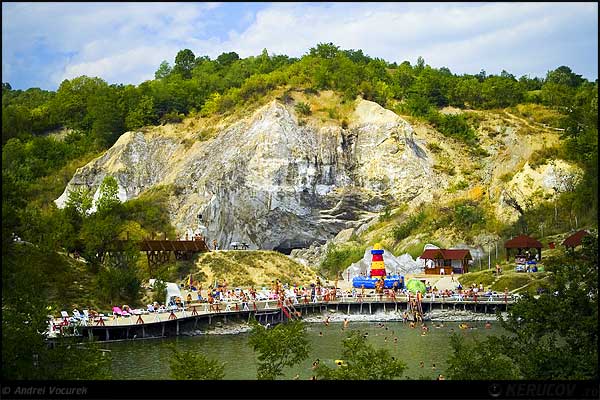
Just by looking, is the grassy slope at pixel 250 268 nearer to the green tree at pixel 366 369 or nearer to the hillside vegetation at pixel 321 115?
the hillside vegetation at pixel 321 115

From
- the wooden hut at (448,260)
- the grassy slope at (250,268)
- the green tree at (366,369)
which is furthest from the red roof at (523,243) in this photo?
the green tree at (366,369)

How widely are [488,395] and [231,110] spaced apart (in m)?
80.2

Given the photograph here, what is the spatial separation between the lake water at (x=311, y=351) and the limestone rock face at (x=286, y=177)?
105ft

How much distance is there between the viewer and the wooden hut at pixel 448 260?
6034 cm

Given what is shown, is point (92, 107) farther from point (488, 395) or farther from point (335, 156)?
point (488, 395)

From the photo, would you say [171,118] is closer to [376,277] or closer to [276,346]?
[376,277]

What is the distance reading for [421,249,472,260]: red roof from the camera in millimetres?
60281

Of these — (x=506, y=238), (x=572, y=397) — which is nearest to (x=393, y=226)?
(x=506, y=238)

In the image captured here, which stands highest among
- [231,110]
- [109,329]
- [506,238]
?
[231,110]

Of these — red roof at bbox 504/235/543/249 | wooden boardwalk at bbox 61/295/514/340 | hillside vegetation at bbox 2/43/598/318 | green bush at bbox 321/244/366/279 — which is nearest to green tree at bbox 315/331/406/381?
wooden boardwalk at bbox 61/295/514/340

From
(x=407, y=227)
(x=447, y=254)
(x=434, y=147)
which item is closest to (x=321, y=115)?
(x=434, y=147)

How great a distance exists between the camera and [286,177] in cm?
7794

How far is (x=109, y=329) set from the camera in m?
38.3

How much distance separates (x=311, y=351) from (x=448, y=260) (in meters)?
28.9
